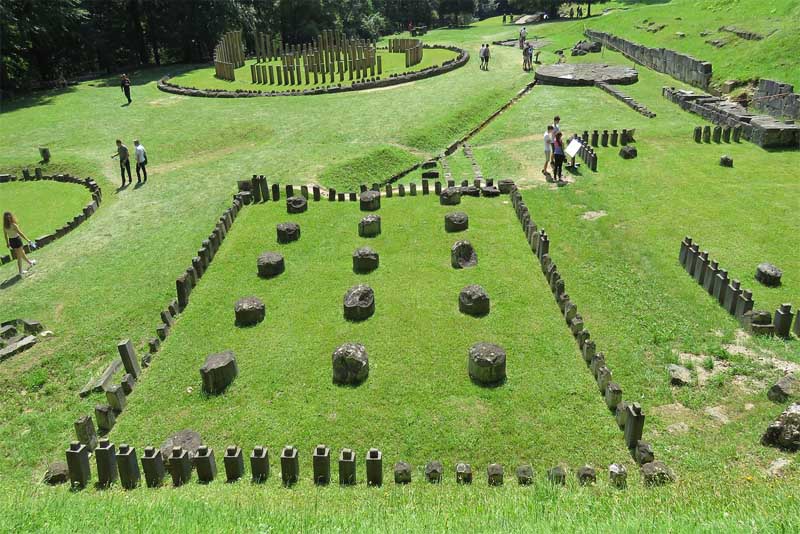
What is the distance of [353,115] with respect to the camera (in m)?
30.0

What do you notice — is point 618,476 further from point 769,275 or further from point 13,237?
point 13,237

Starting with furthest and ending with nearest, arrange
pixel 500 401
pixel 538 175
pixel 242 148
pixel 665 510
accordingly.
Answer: pixel 242 148 → pixel 538 175 → pixel 500 401 → pixel 665 510

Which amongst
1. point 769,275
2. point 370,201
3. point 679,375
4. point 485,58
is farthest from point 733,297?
point 485,58

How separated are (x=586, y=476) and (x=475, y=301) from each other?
457 cm

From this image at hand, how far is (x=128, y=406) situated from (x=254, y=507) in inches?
166

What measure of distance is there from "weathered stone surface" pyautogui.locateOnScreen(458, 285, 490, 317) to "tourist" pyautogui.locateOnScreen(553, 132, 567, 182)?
9532mm

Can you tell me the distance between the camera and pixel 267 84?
3925 centimetres

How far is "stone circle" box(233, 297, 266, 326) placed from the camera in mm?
12102

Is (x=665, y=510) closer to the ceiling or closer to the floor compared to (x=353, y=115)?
closer to the floor

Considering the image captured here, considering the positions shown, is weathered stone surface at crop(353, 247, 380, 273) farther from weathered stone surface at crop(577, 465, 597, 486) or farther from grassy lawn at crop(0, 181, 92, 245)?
grassy lawn at crop(0, 181, 92, 245)

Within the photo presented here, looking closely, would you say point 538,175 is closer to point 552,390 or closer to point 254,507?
point 552,390

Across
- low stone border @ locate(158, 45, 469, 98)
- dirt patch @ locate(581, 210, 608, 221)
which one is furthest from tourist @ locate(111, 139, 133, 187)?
dirt patch @ locate(581, 210, 608, 221)

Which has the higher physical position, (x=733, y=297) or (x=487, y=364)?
(x=733, y=297)

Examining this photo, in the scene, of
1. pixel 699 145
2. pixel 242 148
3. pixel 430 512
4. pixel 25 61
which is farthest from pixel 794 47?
pixel 25 61
